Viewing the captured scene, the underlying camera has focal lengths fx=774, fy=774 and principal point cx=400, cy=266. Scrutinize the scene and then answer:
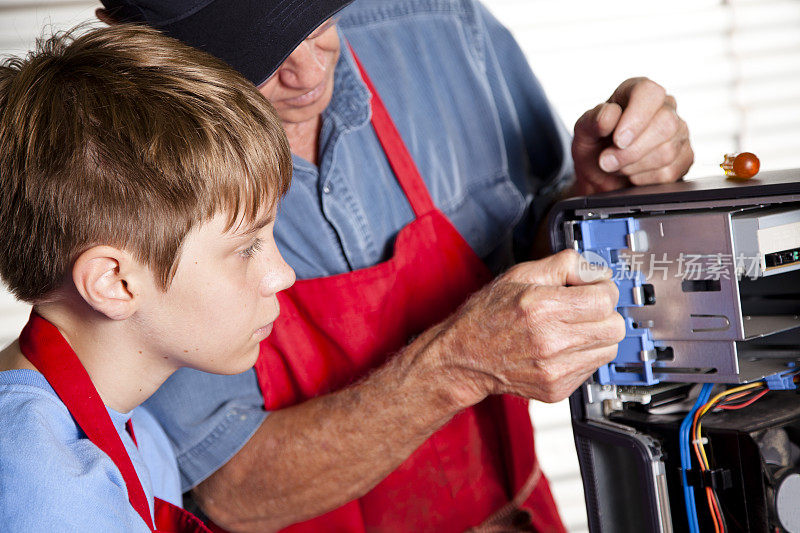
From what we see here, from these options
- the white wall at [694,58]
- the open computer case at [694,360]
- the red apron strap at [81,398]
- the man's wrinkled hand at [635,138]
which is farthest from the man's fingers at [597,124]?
the white wall at [694,58]

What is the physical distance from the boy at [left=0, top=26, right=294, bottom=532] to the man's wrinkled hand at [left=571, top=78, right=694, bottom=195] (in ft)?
1.61

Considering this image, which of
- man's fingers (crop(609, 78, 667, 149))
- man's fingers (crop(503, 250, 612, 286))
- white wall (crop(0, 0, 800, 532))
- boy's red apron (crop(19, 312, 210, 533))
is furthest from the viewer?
white wall (crop(0, 0, 800, 532))

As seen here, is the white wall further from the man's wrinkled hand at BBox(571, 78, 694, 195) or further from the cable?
the cable

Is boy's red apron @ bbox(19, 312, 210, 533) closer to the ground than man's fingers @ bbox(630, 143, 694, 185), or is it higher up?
closer to the ground

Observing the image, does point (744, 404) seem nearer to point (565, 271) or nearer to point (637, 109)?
point (565, 271)

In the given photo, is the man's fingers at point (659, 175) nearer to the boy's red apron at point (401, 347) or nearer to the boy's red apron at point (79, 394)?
the boy's red apron at point (401, 347)

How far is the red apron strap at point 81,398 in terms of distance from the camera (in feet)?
2.95

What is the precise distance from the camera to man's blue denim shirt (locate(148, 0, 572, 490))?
1.21 m

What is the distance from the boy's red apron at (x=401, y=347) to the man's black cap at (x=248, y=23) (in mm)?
329

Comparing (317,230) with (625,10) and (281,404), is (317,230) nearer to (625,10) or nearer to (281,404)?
(281,404)

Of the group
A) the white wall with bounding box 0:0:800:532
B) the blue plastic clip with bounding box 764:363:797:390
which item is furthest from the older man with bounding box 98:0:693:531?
the white wall with bounding box 0:0:800:532

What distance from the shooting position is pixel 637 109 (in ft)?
3.81

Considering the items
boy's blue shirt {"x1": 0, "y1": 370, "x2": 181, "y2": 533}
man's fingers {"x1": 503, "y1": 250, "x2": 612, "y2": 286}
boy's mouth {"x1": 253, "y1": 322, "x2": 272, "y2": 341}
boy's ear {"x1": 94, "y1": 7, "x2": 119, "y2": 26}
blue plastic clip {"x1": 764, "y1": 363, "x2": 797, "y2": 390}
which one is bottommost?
blue plastic clip {"x1": 764, "y1": 363, "x2": 797, "y2": 390}

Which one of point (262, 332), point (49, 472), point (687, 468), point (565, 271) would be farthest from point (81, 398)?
point (687, 468)
